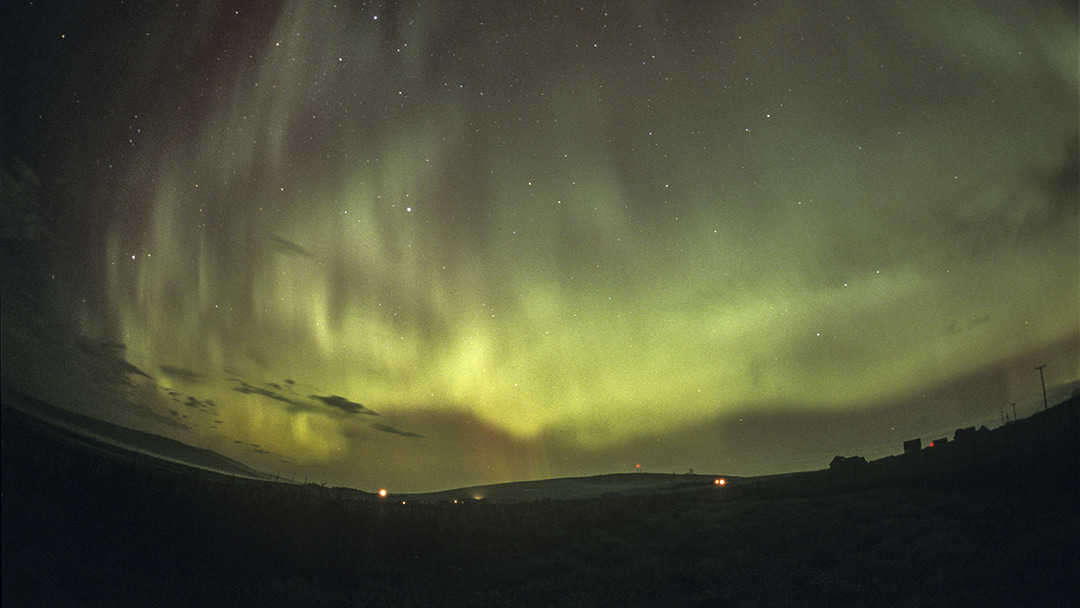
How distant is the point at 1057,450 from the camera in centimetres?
1734

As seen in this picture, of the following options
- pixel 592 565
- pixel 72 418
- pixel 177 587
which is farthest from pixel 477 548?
pixel 72 418

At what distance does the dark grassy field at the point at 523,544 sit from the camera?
1095 centimetres

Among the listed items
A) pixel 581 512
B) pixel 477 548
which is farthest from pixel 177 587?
pixel 581 512

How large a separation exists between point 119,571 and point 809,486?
28.9m

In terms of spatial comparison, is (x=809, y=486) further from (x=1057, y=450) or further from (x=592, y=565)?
(x=592, y=565)

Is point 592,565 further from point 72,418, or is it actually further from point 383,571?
point 72,418

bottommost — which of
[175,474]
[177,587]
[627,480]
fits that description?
[627,480]

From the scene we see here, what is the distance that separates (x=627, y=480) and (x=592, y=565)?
463 feet

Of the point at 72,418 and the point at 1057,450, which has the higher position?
the point at 72,418

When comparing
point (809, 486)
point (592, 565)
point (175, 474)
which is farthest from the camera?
point (809, 486)

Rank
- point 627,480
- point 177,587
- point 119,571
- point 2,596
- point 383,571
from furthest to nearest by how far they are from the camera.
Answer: point 627,480
point 383,571
point 177,587
point 119,571
point 2,596

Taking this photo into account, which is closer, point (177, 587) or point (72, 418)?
point (177, 587)

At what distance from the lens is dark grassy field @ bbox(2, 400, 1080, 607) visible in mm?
10945

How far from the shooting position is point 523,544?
2223cm
